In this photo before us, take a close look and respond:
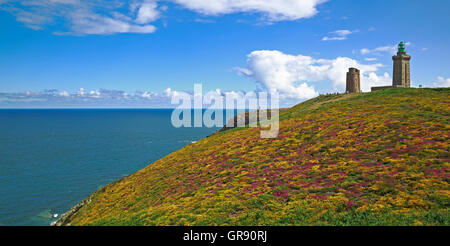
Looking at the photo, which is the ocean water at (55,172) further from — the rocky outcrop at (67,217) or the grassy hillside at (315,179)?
the grassy hillside at (315,179)

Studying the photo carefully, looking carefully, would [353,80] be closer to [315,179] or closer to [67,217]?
[315,179]

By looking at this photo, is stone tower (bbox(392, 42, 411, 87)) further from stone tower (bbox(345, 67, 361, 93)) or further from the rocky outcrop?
the rocky outcrop

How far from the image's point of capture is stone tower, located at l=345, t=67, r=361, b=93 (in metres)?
57.6

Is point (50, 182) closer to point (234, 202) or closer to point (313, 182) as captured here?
point (234, 202)

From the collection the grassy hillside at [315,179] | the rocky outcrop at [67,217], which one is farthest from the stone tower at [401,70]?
the rocky outcrop at [67,217]

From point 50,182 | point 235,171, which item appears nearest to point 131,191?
point 235,171

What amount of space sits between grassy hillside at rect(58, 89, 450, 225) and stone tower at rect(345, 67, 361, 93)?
73.4 feet

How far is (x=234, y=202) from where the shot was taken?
17.5 m

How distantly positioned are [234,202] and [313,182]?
6.12 meters

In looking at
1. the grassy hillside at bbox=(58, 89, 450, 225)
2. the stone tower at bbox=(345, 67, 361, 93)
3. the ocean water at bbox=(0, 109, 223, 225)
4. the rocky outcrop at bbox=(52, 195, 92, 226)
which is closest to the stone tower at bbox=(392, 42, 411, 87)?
the stone tower at bbox=(345, 67, 361, 93)

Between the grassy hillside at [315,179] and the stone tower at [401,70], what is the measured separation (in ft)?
64.0

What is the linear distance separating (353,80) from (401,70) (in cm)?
931

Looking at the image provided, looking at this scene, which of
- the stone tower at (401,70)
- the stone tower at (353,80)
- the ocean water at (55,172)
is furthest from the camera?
the stone tower at (353,80)

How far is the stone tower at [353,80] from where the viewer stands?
189ft
